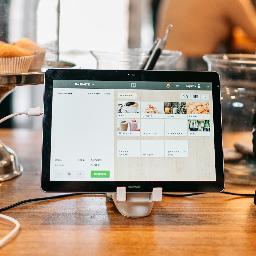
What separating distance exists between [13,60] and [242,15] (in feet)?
4.69

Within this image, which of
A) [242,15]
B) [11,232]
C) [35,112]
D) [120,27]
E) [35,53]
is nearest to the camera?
[11,232]

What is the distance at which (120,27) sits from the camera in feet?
11.7

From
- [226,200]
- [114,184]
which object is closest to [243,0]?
[226,200]

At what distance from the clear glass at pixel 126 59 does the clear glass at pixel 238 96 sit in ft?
0.35

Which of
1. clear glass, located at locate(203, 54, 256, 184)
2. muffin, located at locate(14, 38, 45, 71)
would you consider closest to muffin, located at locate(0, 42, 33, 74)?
muffin, located at locate(14, 38, 45, 71)

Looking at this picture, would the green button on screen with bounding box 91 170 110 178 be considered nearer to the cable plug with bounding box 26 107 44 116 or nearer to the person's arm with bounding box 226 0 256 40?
the cable plug with bounding box 26 107 44 116

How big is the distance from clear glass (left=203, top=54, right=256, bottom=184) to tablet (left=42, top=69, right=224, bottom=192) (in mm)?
292

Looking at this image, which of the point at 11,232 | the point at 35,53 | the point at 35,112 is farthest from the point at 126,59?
the point at 11,232

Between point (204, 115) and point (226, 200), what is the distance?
0.64 ft

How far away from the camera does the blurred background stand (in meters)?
1.44

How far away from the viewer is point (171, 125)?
97cm

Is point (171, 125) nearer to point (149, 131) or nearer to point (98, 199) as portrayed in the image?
point (149, 131)

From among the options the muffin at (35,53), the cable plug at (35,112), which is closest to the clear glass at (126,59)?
the muffin at (35,53)

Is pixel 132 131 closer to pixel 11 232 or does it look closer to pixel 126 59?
pixel 11 232
